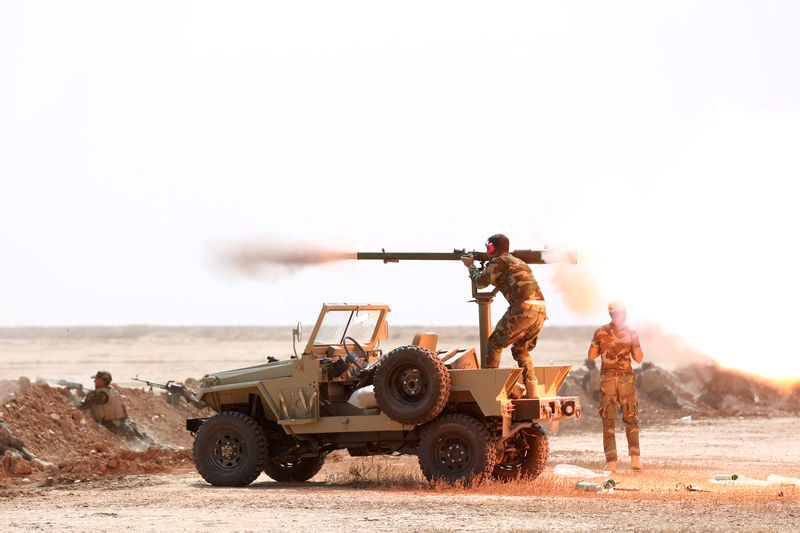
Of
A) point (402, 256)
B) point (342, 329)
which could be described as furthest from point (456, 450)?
point (402, 256)

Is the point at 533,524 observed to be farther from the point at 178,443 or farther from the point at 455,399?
the point at 178,443

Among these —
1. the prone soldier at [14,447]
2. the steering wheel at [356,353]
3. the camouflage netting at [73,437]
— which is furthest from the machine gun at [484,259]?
the prone soldier at [14,447]

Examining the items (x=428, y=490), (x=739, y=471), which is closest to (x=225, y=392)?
(x=428, y=490)

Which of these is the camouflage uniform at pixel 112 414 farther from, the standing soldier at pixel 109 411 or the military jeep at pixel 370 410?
the military jeep at pixel 370 410

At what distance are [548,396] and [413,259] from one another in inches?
135

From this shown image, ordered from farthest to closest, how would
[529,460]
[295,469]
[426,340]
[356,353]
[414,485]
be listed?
[295,469] → [356,353] → [529,460] → [426,340] → [414,485]

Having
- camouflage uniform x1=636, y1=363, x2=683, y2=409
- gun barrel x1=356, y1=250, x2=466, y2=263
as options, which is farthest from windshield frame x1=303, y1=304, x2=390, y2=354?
camouflage uniform x1=636, y1=363, x2=683, y2=409

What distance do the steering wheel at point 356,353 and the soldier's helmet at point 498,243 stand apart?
6.76 feet

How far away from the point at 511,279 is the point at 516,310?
0.37 metres

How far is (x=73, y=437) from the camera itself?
2270cm

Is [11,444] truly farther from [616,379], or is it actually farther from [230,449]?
[616,379]

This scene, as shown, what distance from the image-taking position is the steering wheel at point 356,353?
16.8 meters

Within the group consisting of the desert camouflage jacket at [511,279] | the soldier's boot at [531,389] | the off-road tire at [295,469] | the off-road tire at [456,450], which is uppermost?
the desert camouflage jacket at [511,279]

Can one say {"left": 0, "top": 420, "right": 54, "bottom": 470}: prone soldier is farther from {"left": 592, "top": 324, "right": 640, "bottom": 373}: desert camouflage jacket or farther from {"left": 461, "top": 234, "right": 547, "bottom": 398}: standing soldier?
{"left": 592, "top": 324, "right": 640, "bottom": 373}: desert camouflage jacket
